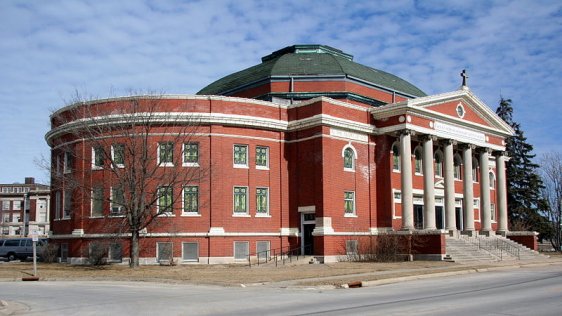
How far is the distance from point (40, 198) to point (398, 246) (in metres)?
88.1

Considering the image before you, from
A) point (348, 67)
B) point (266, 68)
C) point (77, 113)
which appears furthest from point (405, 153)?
point (77, 113)

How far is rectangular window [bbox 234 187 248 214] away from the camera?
39.3m

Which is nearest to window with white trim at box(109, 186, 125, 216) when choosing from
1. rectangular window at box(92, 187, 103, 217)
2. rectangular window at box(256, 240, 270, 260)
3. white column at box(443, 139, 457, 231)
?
rectangular window at box(92, 187, 103, 217)

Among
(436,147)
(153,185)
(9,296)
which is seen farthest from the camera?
(436,147)

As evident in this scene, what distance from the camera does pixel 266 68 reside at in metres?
49.1

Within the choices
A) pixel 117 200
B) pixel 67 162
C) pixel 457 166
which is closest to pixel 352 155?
pixel 457 166

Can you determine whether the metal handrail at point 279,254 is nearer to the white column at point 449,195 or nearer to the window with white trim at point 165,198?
the window with white trim at point 165,198

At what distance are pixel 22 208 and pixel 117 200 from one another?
90.0 metres

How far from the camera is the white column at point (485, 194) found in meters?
47.9

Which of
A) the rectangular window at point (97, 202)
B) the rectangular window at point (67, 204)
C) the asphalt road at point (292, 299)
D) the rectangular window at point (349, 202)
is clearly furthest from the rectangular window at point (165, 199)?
the asphalt road at point (292, 299)

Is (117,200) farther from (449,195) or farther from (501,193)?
(501,193)

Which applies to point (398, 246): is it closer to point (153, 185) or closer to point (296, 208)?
point (296, 208)

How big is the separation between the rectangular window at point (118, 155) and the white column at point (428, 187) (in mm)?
20060

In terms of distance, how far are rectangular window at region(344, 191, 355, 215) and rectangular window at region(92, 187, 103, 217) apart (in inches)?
620
